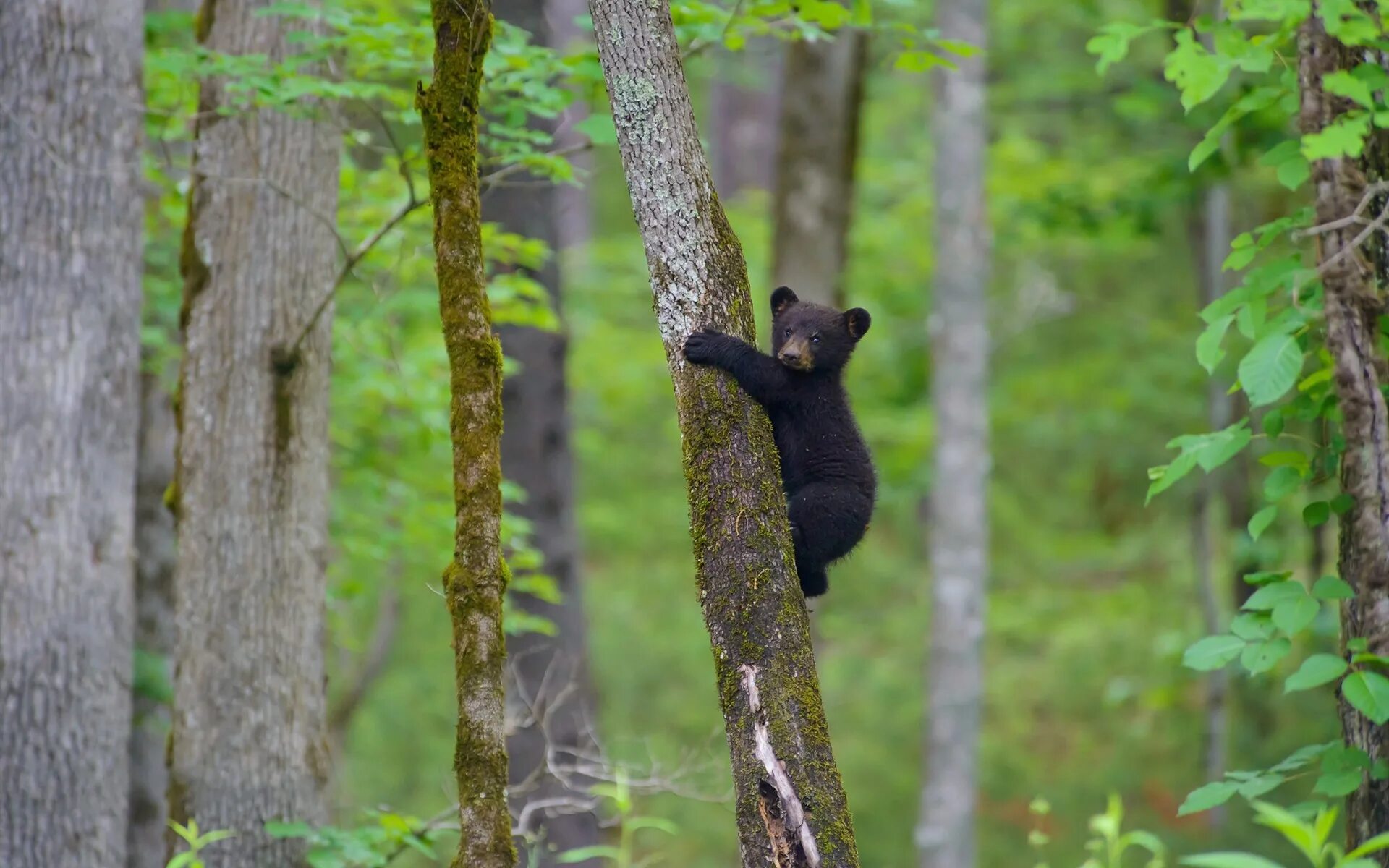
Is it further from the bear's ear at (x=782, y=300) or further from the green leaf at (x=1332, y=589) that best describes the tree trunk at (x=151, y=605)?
the green leaf at (x=1332, y=589)

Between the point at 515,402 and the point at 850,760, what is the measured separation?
6.36 m

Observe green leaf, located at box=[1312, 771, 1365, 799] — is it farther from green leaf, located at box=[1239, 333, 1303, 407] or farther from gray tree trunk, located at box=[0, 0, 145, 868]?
gray tree trunk, located at box=[0, 0, 145, 868]

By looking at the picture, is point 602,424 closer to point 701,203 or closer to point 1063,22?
point 1063,22

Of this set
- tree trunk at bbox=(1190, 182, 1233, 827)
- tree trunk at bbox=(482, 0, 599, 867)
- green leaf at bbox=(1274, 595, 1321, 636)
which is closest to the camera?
green leaf at bbox=(1274, 595, 1321, 636)

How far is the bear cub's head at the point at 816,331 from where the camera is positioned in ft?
15.6

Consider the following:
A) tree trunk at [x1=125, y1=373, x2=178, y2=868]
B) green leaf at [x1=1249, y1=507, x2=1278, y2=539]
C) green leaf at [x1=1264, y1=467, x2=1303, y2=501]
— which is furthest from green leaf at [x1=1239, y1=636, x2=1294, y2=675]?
tree trunk at [x1=125, y1=373, x2=178, y2=868]

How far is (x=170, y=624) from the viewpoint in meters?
8.27

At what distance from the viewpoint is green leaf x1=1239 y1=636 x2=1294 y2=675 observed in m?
2.89

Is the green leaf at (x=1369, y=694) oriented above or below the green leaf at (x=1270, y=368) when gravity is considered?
below

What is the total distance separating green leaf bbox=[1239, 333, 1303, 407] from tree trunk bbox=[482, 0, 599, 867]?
20.4ft

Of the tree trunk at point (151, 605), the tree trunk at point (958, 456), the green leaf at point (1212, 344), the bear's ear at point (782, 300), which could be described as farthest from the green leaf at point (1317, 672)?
the tree trunk at point (151, 605)

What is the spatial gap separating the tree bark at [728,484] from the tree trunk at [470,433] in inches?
22.0

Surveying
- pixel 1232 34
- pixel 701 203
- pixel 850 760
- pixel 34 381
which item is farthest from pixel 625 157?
pixel 850 760

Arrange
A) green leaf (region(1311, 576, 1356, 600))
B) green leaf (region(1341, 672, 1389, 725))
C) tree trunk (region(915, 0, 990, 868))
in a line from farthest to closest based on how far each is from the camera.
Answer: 1. tree trunk (region(915, 0, 990, 868))
2. green leaf (region(1311, 576, 1356, 600))
3. green leaf (region(1341, 672, 1389, 725))
